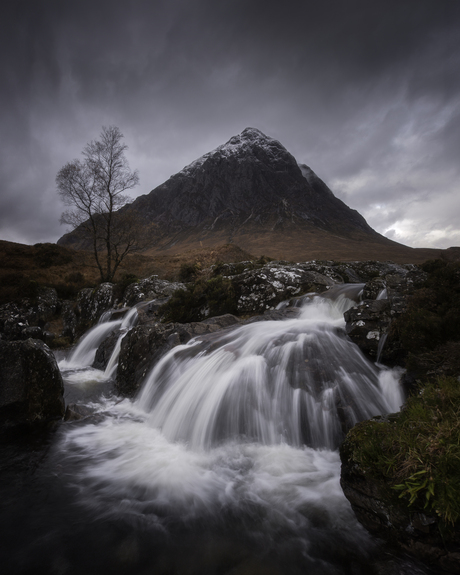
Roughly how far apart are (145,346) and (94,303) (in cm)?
1042

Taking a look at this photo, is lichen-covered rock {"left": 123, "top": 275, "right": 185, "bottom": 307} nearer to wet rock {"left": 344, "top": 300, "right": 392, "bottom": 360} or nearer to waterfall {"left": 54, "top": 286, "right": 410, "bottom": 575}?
waterfall {"left": 54, "top": 286, "right": 410, "bottom": 575}

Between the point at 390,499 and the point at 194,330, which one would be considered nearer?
the point at 390,499

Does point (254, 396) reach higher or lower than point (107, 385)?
higher

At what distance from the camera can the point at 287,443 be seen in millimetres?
5121

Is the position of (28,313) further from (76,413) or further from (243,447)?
(243,447)

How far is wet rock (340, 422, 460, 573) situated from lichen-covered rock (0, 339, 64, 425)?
20.7ft

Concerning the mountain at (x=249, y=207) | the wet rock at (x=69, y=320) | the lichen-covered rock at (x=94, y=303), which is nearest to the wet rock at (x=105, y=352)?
the lichen-covered rock at (x=94, y=303)

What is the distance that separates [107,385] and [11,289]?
14.4m

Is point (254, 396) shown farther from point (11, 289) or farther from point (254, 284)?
point (11, 289)

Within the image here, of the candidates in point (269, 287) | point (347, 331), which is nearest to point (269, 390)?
point (347, 331)

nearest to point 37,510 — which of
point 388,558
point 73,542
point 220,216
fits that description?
point 73,542

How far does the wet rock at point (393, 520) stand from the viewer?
8.16 ft

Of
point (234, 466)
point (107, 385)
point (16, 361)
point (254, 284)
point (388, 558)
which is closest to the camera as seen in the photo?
point (388, 558)

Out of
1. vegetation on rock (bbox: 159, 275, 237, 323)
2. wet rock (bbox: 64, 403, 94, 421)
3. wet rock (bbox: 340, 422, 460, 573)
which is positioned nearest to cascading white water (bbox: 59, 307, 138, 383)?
vegetation on rock (bbox: 159, 275, 237, 323)
